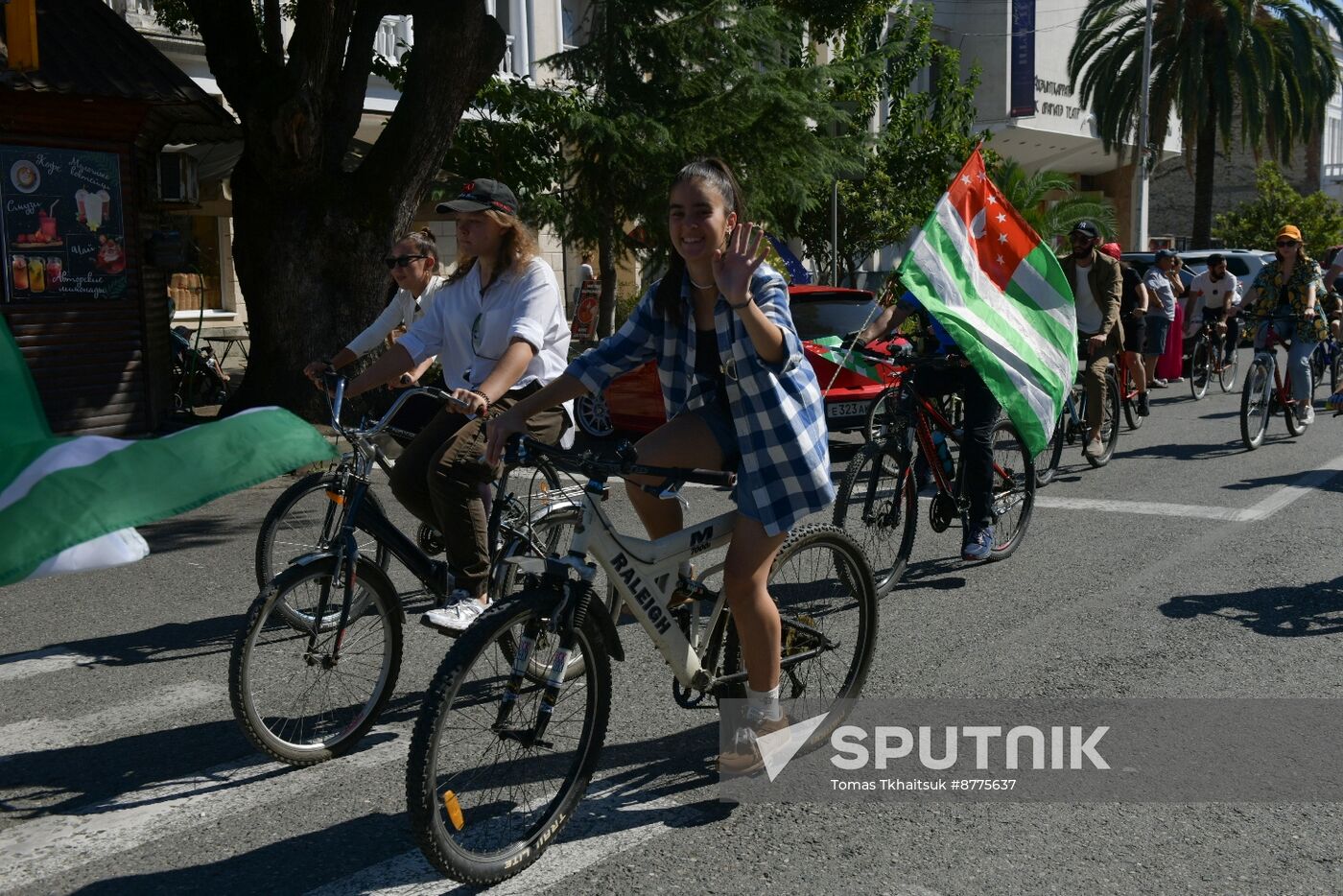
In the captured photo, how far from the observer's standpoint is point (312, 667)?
14.4 feet

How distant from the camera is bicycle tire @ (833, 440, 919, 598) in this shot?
21.2 ft

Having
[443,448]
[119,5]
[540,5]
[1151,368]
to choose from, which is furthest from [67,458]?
[540,5]

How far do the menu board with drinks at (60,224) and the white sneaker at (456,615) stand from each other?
9130 mm

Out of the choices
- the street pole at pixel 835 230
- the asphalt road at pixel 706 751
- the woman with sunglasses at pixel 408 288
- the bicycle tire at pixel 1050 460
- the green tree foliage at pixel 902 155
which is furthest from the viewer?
the green tree foliage at pixel 902 155

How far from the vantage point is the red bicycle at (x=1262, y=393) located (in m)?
11.5

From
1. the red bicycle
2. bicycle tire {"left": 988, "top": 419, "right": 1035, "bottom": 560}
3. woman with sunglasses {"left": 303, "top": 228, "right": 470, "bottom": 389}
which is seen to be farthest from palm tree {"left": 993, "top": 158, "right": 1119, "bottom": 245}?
woman with sunglasses {"left": 303, "top": 228, "right": 470, "bottom": 389}

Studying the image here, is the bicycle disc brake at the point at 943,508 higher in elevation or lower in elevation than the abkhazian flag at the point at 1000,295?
lower

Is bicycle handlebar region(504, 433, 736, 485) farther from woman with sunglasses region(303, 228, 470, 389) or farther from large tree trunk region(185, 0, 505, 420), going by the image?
large tree trunk region(185, 0, 505, 420)

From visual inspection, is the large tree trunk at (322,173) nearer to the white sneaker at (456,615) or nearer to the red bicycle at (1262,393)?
the red bicycle at (1262,393)

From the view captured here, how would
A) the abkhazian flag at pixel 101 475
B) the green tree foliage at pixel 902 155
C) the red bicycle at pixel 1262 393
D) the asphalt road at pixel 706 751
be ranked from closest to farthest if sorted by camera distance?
the abkhazian flag at pixel 101 475 < the asphalt road at pixel 706 751 < the red bicycle at pixel 1262 393 < the green tree foliage at pixel 902 155

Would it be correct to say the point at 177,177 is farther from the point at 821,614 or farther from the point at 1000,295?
the point at 821,614

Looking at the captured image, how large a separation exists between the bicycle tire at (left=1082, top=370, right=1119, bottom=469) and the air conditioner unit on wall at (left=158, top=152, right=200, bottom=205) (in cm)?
943

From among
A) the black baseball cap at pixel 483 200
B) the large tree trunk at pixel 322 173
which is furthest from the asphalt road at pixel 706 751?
the large tree trunk at pixel 322 173

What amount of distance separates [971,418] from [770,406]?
3268 mm
